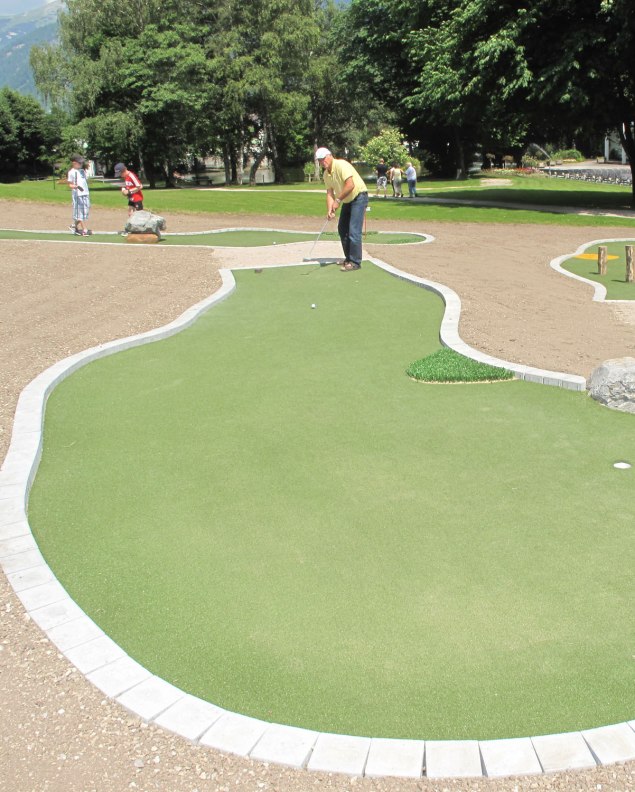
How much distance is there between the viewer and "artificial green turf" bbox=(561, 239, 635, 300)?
11.1m

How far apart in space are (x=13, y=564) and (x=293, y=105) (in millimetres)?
46849

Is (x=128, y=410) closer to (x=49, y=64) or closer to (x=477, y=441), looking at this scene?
(x=477, y=441)

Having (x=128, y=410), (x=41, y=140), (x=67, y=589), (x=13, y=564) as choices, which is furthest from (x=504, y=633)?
(x=41, y=140)

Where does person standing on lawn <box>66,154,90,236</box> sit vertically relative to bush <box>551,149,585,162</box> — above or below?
below

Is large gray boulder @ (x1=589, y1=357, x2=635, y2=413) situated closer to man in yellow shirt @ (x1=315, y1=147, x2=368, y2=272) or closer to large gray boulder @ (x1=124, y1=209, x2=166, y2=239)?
man in yellow shirt @ (x1=315, y1=147, x2=368, y2=272)

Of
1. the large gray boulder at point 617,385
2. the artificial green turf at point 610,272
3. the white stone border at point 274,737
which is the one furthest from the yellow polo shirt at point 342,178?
the white stone border at point 274,737

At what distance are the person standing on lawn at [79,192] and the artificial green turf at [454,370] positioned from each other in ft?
38.4

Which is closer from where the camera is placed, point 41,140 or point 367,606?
point 367,606

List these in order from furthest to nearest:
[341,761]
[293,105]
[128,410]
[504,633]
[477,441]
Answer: [293,105]
[128,410]
[477,441]
[504,633]
[341,761]

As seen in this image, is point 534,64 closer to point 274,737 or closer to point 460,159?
point 274,737

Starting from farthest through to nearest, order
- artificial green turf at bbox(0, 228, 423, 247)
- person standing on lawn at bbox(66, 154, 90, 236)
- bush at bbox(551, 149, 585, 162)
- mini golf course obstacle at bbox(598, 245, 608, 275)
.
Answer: bush at bbox(551, 149, 585, 162)
artificial green turf at bbox(0, 228, 423, 247)
person standing on lawn at bbox(66, 154, 90, 236)
mini golf course obstacle at bbox(598, 245, 608, 275)

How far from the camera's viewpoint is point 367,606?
3.75 meters

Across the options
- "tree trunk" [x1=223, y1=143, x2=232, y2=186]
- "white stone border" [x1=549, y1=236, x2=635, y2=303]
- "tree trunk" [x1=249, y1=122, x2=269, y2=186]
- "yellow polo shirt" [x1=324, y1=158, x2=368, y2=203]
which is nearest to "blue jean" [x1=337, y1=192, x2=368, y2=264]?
"yellow polo shirt" [x1=324, y1=158, x2=368, y2=203]

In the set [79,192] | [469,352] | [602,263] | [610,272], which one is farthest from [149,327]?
[79,192]
